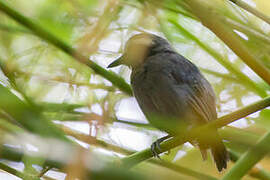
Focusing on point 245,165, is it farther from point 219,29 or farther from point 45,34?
point 45,34

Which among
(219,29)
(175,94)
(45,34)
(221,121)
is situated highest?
(175,94)

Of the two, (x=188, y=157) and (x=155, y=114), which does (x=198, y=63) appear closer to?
(x=188, y=157)

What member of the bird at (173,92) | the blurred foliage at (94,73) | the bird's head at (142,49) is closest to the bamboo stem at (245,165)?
the blurred foliage at (94,73)

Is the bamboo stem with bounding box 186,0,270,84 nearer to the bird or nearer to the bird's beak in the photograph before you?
the bird

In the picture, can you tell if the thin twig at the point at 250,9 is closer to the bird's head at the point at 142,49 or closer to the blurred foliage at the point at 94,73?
the blurred foliage at the point at 94,73

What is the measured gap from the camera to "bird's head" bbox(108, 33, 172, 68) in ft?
11.2

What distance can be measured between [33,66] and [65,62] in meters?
0.24

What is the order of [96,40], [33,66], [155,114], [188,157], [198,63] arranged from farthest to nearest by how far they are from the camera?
1. [155,114]
2. [198,63]
3. [188,157]
4. [33,66]
5. [96,40]

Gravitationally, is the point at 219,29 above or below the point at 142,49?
below

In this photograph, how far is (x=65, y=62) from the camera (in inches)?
87.7

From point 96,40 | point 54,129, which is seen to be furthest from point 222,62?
point 54,129

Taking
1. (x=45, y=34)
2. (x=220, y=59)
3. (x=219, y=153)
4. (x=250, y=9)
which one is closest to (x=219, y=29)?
(x=250, y=9)

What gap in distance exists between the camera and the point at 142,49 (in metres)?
4.11

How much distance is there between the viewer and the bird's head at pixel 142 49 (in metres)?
3.42
